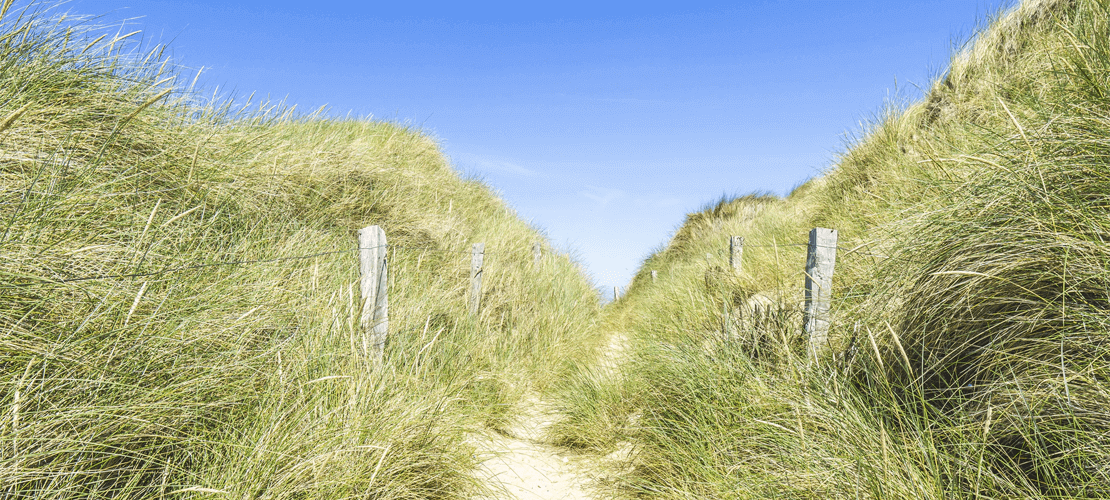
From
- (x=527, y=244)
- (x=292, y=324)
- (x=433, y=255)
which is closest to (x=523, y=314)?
(x=433, y=255)

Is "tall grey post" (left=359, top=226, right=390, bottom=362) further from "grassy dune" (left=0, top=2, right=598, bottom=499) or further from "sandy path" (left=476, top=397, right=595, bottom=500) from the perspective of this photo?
"sandy path" (left=476, top=397, right=595, bottom=500)

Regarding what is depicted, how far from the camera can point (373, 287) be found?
329cm

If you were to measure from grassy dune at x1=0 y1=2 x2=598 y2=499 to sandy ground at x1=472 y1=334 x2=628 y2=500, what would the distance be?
237 millimetres

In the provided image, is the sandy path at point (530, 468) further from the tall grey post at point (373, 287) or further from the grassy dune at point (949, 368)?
the tall grey post at point (373, 287)

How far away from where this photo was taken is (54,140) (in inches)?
115

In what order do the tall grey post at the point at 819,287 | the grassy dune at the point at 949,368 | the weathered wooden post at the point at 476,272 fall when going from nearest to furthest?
the grassy dune at the point at 949,368
the tall grey post at the point at 819,287
the weathered wooden post at the point at 476,272

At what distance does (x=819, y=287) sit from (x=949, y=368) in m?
0.88

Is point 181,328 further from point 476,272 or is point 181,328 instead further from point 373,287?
point 476,272

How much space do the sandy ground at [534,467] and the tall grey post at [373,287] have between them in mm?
963

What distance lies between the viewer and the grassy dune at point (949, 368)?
5.68ft

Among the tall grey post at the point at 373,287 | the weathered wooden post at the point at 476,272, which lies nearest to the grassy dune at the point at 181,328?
the tall grey post at the point at 373,287

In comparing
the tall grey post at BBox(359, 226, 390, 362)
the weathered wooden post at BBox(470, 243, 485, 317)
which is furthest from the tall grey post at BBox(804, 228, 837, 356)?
the weathered wooden post at BBox(470, 243, 485, 317)

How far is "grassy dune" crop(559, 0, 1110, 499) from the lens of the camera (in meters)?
1.73

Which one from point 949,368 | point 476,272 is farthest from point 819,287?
point 476,272
